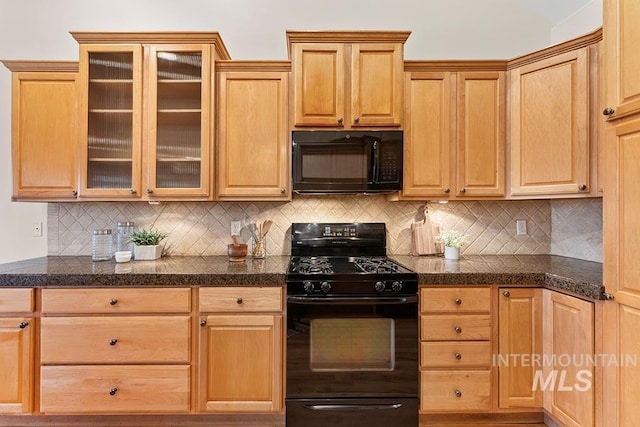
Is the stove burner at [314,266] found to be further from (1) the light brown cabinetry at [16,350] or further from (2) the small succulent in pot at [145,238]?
(1) the light brown cabinetry at [16,350]

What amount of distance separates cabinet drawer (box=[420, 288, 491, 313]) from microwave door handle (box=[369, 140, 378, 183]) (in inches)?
31.5

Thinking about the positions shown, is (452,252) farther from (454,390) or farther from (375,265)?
(454,390)

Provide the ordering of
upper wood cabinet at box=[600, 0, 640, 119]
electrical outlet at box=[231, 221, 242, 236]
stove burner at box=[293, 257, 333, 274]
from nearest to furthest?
1. upper wood cabinet at box=[600, 0, 640, 119]
2. stove burner at box=[293, 257, 333, 274]
3. electrical outlet at box=[231, 221, 242, 236]

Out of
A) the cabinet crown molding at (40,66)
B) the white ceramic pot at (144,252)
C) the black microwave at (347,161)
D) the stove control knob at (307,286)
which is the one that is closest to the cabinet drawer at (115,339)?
the white ceramic pot at (144,252)

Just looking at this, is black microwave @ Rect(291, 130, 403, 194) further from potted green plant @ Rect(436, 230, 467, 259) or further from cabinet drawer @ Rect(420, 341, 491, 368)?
cabinet drawer @ Rect(420, 341, 491, 368)

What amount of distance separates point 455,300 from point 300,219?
1252 mm

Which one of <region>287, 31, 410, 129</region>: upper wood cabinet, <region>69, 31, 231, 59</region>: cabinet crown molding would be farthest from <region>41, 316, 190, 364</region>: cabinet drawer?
<region>69, 31, 231, 59</region>: cabinet crown molding

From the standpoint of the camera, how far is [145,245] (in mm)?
2410

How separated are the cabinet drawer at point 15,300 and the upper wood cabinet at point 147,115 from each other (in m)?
0.70

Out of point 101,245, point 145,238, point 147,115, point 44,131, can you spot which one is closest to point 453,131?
point 147,115

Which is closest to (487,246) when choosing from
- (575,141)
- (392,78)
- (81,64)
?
(575,141)

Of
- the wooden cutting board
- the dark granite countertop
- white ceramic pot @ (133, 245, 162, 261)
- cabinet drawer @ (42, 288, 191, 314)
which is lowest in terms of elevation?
cabinet drawer @ (42, 288, 191, 314)

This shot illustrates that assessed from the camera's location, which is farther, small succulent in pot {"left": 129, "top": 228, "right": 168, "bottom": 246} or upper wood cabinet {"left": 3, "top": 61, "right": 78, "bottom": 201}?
small succulent in pot {"left": 129, "top": 228, "right": 168, "bottom": 246}

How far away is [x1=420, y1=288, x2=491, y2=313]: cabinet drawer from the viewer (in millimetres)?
1950
